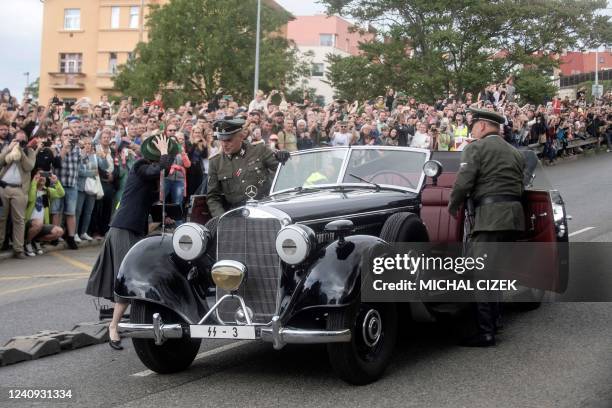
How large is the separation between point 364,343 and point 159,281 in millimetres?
1648

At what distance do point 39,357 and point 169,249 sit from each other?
1684 millimetres

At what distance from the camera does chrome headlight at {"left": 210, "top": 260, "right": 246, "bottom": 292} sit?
22.9ft

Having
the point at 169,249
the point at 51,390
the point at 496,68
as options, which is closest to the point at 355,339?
the point at 169,249

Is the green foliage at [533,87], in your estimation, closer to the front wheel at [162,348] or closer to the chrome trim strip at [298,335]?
the front wheel at [162,348]

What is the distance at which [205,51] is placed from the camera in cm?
5391

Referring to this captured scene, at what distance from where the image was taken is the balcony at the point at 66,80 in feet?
236

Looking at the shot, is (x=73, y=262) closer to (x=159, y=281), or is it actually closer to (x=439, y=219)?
(x=439, y=219)

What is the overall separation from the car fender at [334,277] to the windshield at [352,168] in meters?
1.64

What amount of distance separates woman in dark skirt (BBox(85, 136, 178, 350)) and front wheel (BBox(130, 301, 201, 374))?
53.0 inches

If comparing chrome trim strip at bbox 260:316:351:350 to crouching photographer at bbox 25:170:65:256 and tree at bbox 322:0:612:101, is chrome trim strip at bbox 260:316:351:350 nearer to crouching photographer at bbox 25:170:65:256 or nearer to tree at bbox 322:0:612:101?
crouching photographer at bbox 25:170:65:256

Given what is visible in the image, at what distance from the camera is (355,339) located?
22.5ft

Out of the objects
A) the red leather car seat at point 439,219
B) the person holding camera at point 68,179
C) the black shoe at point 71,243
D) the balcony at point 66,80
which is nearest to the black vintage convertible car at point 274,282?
the red leather car seat at point 439,219

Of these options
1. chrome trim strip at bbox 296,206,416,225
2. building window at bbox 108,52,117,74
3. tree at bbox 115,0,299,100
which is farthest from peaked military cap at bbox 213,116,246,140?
building window at bbox 108,52,117,74

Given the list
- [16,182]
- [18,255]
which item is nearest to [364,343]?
[16,182]
